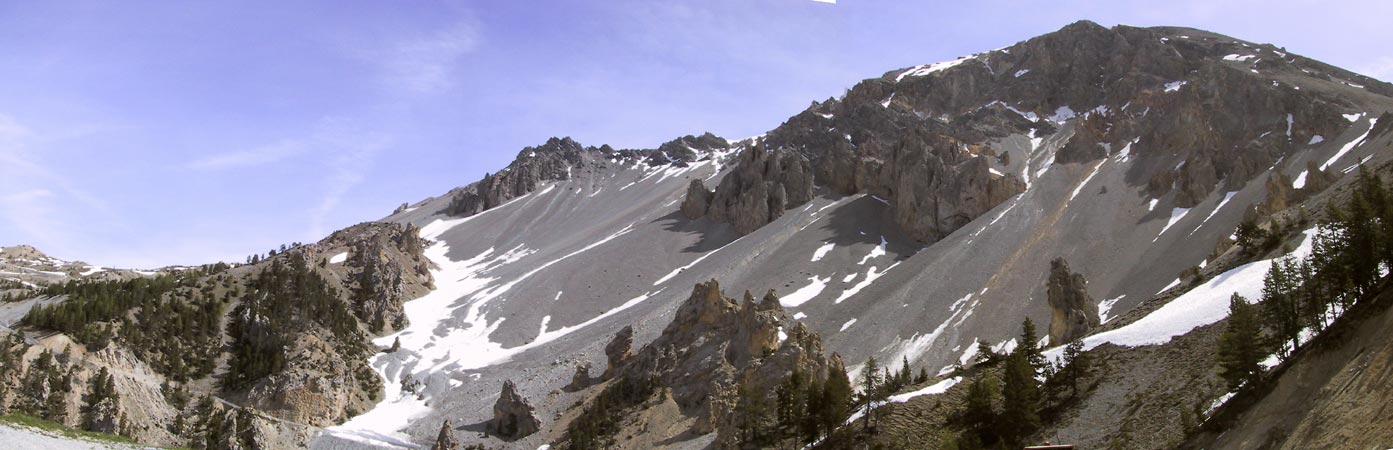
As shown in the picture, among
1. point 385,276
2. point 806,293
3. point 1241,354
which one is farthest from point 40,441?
point 385,276

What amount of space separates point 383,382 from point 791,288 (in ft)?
179

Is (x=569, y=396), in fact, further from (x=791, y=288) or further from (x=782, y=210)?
(x=782, y=210)

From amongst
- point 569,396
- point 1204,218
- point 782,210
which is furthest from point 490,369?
point 1204,218

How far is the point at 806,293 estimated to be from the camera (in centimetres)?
12144

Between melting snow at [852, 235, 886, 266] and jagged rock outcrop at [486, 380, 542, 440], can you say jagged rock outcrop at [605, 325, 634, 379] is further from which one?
melting snow at [852, 235, 886, 266]

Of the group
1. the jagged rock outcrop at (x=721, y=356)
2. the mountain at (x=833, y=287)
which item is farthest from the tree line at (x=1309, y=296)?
the jagged rock outcrop at (x=721, y=356)

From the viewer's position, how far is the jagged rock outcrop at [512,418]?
87.0 meters

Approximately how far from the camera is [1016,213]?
134 m

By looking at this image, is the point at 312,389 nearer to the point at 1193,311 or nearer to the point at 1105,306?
the point at 1193,311

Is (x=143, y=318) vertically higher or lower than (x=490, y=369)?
higher

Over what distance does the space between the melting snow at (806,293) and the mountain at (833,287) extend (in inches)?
16.6

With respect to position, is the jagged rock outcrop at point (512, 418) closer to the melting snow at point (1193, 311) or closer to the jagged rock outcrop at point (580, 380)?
the jagged rock outcrop at point (580, 380)

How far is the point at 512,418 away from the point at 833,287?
51.5m

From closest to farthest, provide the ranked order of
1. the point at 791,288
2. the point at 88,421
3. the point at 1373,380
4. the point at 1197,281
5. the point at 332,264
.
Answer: the point at 1373,380 → the point at 1197,281 → the point at 88,421 → the point at 791,288 → the point at 332,264
